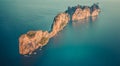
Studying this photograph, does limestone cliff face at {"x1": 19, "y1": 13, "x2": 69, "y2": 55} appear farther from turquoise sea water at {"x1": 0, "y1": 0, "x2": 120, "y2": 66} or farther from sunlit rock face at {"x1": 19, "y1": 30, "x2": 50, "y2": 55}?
turquoise sea water at {"x1": 0, "y1": 0, "x2": 120, "y2": 66}

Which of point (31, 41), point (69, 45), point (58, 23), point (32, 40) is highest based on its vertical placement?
point (58, 23)

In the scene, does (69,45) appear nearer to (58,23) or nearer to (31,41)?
(31,41)

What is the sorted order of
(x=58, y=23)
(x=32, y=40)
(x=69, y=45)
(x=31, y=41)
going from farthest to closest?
(x=58, y=23)
(x=69, y=45)
(x=32, y=40)
(x=31, y=41)

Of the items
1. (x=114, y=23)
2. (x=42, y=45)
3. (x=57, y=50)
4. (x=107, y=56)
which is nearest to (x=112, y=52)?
(x=107, y=56)

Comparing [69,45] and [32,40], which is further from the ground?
[32,40]

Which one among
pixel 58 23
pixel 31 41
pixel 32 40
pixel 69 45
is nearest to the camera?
pixel 31 41

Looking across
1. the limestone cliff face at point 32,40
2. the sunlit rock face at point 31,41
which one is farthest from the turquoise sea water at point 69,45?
the sunlit rock face at point 31,41

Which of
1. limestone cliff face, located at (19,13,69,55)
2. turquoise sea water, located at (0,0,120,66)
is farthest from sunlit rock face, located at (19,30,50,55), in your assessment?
turquoise sea water, located at (0,0,120,66)

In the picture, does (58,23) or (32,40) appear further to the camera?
(58,23)

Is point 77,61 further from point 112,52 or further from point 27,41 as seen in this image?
point 27,41

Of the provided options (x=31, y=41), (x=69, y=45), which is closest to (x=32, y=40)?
(x=31, y=41)
